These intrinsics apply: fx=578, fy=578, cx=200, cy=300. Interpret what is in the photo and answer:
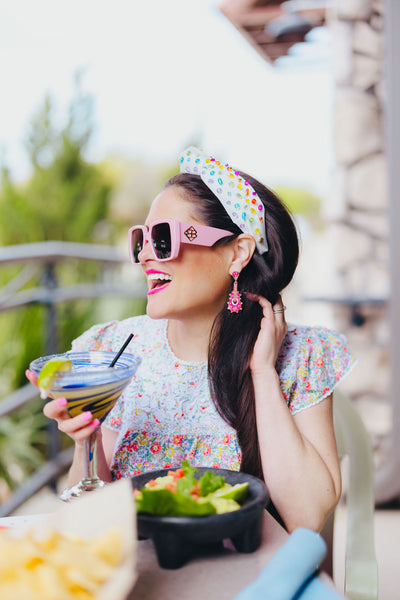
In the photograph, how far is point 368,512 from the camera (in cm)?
141

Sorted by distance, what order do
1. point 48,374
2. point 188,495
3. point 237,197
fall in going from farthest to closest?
point 237,197 → point 48,374 → point 188,495

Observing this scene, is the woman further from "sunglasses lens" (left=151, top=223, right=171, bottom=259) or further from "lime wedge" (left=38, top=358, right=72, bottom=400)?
"lime wedge" (left=38, top=358, right=72, bottom=400)

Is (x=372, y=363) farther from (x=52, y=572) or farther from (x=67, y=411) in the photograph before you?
(x=52, y=572)

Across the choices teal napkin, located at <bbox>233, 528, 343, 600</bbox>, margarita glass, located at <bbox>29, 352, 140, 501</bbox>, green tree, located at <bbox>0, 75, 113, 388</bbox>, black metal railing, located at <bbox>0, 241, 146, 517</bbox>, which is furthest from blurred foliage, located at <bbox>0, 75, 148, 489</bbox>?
teal napkin, located at <bbox>233, 528, 343, 600</bbox>

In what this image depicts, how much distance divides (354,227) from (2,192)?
18.1 ft

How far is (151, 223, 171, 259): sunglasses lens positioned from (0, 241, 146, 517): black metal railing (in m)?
1.19

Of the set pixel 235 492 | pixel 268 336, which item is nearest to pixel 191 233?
pixel 268 336

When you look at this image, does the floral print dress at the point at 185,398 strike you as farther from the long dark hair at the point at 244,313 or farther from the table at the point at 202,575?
the table at the point at 202,575

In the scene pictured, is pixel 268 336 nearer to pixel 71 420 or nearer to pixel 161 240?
pixel 161 240

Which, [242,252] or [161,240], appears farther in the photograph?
[242,252]

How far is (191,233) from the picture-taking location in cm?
130

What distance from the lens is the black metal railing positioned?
258 cm

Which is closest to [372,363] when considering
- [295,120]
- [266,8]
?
[266,8]

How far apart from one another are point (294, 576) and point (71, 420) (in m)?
0.45
